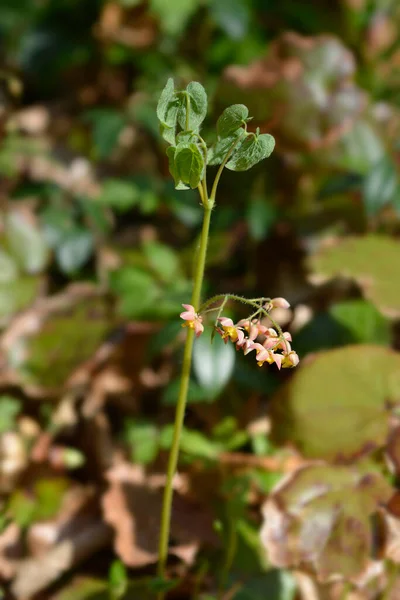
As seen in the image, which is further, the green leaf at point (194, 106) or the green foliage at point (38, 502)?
the green foliage at point (38, 502)

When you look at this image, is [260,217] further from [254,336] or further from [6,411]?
[254,336]

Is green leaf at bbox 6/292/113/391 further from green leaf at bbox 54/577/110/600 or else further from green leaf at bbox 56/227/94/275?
green leaf at bbox 54/577/110/600

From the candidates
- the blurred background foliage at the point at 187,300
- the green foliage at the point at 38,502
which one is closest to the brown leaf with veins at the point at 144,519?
the blurred background foliage at the point at 187,300

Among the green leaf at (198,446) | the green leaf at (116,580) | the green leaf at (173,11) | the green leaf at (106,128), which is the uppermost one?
the green leaf at (173,11)

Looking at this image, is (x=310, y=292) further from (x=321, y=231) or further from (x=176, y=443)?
(x=176, y=443)

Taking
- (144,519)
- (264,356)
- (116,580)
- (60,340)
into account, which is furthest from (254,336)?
(60,340)

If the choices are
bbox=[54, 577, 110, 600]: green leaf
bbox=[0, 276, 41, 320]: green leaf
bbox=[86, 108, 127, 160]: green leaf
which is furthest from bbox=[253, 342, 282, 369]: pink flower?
bbox=[86, 108, 127, 160]: green leaf

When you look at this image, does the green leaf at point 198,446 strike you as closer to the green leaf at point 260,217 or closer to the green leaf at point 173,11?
the green leaf at point 260,217
